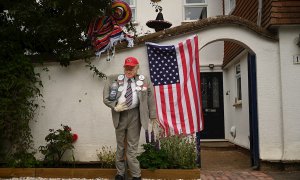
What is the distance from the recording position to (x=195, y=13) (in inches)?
543

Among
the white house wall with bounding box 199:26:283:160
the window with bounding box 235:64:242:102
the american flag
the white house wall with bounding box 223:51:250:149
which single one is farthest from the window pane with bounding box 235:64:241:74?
the american flag

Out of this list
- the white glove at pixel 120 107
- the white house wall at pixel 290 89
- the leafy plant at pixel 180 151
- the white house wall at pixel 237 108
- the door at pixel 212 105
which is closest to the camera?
the white glove at pixel 120 107

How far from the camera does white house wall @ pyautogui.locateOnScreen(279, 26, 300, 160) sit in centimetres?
769

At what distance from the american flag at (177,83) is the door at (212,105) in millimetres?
5892

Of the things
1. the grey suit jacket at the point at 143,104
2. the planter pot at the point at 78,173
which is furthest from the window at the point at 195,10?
the planter pot at the point at 78,173

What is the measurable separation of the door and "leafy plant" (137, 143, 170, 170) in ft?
21.4

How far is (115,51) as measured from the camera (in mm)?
7590

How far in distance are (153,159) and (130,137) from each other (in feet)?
2.78

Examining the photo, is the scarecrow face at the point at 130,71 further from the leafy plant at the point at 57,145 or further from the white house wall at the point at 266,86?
the white house wall at the point at 266,86

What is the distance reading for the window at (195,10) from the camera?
13727mm

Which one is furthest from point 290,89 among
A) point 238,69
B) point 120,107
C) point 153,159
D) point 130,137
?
point 238,69

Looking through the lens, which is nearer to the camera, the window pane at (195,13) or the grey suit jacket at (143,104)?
the grey suit jacket at (143,104)

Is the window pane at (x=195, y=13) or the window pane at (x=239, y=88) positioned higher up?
the window pane at (x=195, y=13)

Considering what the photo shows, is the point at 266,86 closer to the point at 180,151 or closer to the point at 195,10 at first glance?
the point at 180,151
